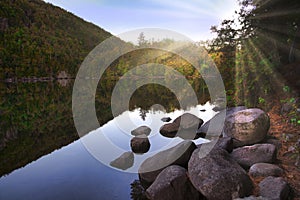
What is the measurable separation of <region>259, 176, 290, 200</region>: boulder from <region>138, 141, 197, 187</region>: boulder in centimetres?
184

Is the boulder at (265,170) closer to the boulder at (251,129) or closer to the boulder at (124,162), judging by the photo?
the boulder at (251,129)

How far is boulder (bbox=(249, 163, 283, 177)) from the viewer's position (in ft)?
15.9

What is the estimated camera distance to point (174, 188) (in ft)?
15.7

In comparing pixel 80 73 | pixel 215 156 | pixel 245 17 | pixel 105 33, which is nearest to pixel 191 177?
pixel 215 156

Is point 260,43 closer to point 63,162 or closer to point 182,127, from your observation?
point 182,127

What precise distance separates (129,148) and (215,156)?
15.0 ft

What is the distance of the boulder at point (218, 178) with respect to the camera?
4215mm

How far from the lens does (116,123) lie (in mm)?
13555

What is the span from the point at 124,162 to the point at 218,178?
367 centimetres

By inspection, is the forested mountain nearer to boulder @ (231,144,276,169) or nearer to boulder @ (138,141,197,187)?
boulder @ (138,141,197,187)

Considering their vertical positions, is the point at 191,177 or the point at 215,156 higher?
the point at 215,156

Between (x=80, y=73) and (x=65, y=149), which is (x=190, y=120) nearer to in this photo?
A: (x=65, y=149)

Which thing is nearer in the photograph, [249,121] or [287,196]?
[287,196]

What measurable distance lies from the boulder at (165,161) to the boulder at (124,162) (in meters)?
1.13
